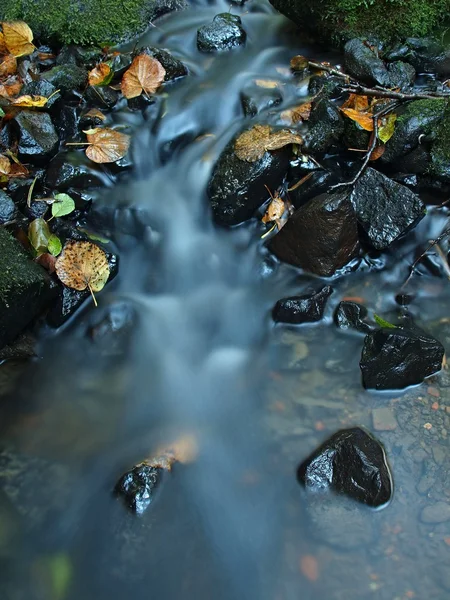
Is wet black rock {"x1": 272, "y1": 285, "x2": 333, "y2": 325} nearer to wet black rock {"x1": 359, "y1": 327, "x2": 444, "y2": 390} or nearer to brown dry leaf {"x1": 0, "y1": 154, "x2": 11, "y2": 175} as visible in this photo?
wet black rock {"x1": 359, "y1": 327, "x2": 444, "y2": 390}

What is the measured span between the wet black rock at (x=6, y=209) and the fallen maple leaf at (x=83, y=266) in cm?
46

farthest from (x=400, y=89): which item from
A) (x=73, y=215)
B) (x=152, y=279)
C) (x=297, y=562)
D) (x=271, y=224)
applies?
(x=297, y=562)

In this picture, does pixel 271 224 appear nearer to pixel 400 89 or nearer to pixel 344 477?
pixel 400 89

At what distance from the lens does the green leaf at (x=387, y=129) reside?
3.82 m

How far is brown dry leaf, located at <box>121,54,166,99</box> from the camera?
4.60m

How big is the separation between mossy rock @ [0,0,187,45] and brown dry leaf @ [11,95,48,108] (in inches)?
37.4

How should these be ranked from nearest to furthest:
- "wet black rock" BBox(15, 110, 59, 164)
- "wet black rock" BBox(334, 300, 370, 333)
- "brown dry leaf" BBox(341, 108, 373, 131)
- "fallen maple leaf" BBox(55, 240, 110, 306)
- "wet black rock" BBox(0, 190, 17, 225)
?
"wet black rock" BBox(334, 300, 370, 333)
"fallen maple leaf" BBox(55, 240, 110, 306)
"wet black rock" BBox(0, 190, 17, 225)
"brown dry leaf" BBox(341, 108, 373, 131)
"wet black rock" BBox(15, 110, 59, 164)

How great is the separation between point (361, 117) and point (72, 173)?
209 cm

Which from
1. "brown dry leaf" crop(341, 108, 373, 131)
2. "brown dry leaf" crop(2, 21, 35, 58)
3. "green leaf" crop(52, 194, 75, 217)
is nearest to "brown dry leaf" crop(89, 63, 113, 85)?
"brown dry leaf" crop(2, 21, 35, 58)

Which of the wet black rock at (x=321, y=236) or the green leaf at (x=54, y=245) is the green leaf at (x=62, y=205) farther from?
the wet black rock at (x=321, y=236)

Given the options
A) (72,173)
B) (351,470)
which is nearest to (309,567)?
(351,470)

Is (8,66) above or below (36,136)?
above

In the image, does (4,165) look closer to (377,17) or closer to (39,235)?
(39,235)

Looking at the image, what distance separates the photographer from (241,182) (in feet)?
12.5
